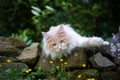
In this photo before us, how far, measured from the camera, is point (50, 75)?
5.34m

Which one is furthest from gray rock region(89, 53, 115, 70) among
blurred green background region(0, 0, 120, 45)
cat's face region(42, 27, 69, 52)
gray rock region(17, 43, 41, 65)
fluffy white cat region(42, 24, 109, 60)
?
blurred green background region(0, 0, 120, 45)

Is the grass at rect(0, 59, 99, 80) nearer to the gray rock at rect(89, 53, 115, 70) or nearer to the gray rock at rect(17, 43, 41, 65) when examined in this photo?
the gray rock at rect(89, 53, 115, 70)

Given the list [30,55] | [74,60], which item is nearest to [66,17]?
[30,55]

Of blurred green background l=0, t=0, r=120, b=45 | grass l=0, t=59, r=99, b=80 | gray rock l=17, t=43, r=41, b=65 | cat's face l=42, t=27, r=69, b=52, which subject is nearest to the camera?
grass l=0, t=59, r=99, b=80

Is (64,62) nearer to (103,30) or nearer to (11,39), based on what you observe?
(11,39)

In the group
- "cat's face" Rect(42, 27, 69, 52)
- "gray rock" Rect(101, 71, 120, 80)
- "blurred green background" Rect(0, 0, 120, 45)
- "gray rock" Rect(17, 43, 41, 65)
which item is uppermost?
"blurred green background" Rect(0, 0, 120, 45)

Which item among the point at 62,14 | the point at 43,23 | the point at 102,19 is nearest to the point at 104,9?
the point at 102,19

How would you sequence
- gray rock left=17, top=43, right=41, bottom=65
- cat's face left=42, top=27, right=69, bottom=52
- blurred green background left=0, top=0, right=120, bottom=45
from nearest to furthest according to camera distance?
cat's face left=42, top=27, right=69, bottom=52
gray rock left=17, top=43, right=41, bottom=65
blurred green background left=0, top=0, right=120, bottom=45

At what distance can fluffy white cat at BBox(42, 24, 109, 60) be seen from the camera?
206 inches

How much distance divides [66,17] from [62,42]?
437cm

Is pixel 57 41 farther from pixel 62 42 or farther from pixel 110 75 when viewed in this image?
pixel 110 75

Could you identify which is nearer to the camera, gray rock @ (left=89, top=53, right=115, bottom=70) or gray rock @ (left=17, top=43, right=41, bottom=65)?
gray rock @ (left=89, top=53, right=115, bottom=70)

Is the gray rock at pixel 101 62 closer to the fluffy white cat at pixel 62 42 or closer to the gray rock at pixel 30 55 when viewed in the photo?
the fluffy white cat at pixel 62 42

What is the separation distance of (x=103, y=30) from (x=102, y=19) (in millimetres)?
326
